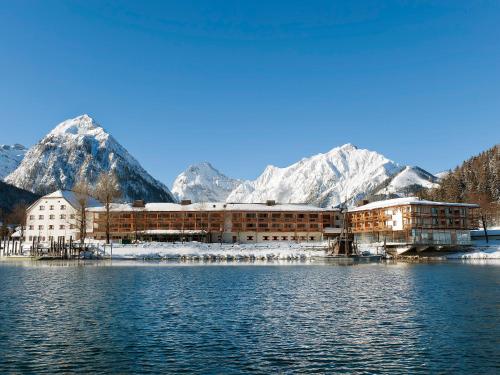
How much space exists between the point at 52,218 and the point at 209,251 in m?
68.7

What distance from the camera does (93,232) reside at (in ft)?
537

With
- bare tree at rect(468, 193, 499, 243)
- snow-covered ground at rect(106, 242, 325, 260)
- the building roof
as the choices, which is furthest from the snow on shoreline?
the building roof

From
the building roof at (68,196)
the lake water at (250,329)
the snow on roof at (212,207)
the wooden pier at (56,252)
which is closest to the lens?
the lake water at (250,329)

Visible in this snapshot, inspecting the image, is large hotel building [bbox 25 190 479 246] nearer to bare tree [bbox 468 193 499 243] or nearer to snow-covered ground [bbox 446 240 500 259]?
bare tree [bbox 468 193 499 243]

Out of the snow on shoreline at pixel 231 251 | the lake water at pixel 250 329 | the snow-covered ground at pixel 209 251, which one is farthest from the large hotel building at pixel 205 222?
the lake water at pixel 250 329

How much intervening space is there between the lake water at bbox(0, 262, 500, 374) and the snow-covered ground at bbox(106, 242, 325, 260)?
64.5 metres

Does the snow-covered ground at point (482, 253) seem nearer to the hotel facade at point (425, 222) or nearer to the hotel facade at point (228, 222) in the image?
the hotel facade at point (425, 222)

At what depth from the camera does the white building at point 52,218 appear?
16475 cm

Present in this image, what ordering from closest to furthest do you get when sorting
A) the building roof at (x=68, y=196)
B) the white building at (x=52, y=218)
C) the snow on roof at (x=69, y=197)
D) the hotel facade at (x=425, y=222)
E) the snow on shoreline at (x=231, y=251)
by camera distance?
the snow on shoreline at (x=231, y=251)
the hotel facade at (x=425, y=222)
the white building at (x=52, y=218)
the building roof at (x=68, y=196)
the snow on roof at (x=69, y=197)

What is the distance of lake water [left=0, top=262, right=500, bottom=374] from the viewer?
23.1 metres

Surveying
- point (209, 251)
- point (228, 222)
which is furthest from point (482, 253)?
point (228, 222)

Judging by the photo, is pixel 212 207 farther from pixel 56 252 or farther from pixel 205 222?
pixel 56 252

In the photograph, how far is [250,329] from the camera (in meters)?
30.9

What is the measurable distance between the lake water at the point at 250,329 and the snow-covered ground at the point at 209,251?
6450cm
